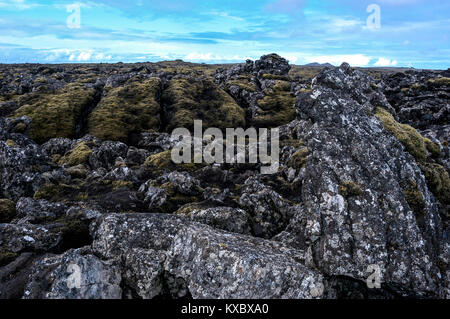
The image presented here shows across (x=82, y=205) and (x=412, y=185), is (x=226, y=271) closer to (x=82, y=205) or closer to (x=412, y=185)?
(x=412, y=185)

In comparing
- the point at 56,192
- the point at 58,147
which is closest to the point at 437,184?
the point at 56,192

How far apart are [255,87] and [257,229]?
6805cm

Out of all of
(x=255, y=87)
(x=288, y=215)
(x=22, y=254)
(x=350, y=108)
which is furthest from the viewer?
(x=255, y=87)

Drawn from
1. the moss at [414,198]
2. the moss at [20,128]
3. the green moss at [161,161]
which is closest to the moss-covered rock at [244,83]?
the moss at [20,128]

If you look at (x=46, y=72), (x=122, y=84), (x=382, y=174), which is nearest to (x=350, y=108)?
(x=382, y=174)

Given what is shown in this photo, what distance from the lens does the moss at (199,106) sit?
60.3m

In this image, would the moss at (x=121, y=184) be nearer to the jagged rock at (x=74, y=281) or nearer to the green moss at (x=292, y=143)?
the jagged rock at (x=74, y=281)

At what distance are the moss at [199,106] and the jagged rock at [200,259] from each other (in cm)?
4354

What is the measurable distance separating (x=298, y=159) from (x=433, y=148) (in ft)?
39.8

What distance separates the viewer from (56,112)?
177 ft

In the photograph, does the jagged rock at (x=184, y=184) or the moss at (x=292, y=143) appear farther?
the moss at (x=292, y=143)

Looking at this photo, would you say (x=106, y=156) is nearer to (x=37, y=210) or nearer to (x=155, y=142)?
(x=155, y=142)

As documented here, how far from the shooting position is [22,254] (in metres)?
14.2
